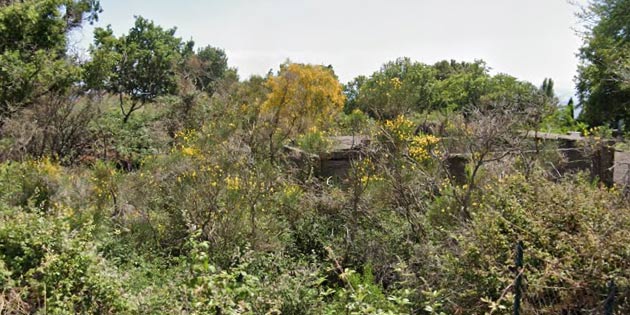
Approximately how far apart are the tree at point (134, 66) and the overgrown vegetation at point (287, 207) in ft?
0.43

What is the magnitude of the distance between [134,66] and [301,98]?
406 inches

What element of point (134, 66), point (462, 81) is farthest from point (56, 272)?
point (462, 81)

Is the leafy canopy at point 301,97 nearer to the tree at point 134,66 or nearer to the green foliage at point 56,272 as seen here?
the tree at point 134,66

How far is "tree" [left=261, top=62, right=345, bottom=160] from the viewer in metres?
9.93

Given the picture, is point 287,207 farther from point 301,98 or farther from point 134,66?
point 134,66

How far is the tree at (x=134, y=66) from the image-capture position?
38.5ft

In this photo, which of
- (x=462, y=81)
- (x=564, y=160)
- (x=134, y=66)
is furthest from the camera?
(x=462, y=81)

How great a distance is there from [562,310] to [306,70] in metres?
8.14

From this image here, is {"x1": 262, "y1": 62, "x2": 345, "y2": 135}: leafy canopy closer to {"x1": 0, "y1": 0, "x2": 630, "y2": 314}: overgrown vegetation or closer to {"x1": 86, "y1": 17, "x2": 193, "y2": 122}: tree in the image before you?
{"x1": 0, "y1": 0, "x2": 630, "y2": 314}: overgrown vegetation

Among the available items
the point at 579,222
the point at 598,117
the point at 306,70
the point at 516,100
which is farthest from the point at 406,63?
the point at 579,222

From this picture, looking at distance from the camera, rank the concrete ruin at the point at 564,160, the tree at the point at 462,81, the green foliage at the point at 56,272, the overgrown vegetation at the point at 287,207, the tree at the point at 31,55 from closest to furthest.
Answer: the overgrown vegetation at the point at 287,207
the green foliage at the point at 56,272
the concrete ruin at the point at 564,160
the tree at the point at 31,55
the tree at the point at 462,81

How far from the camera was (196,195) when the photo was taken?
5.70 meters

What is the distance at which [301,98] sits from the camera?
412 inches

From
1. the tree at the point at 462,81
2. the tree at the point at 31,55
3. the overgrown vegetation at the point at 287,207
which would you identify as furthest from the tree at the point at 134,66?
the tree at the point at 462,81
